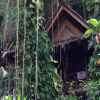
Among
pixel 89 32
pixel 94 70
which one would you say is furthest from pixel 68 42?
pixel 94 70

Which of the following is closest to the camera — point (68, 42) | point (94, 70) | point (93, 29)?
point (94, 70)

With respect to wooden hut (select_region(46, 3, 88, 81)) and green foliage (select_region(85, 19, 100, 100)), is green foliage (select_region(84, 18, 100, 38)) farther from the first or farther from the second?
wooden hut (select_region(46, 3, 88, 81))

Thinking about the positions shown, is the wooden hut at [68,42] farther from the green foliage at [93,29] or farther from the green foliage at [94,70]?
the green foliage at [94,70]

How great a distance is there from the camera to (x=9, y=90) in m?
9.79

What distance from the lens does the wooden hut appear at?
950cm

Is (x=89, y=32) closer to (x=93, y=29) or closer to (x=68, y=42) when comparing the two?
(x=93, y=29)

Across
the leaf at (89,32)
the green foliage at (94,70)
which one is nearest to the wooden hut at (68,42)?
the leaf at (89,32)

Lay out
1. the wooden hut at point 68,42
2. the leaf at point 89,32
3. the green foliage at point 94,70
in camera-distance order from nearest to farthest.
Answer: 1. the green foliage at point 94,70
2. the leaf at point 89,32
3. the wooden hut at point 68,42

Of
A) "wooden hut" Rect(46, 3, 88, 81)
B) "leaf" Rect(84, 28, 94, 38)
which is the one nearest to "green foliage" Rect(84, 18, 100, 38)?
"leaf" Rect(84, 28, 94, 38)

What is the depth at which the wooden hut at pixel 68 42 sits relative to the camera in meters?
9.50

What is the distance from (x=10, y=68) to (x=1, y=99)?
1464 mm

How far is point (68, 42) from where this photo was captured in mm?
9461

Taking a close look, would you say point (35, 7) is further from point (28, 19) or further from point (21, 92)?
point (21, 92)

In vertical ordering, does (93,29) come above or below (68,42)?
above
